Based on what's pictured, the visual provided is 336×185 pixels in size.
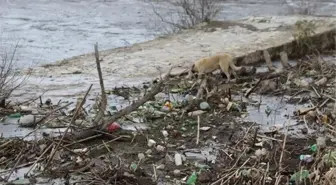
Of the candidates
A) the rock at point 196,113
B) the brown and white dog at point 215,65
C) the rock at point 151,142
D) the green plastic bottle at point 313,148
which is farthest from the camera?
the brown and white dog at point 215,65

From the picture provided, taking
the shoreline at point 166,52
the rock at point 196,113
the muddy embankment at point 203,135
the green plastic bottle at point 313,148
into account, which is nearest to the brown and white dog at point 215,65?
the muddy embankment at point 203,135

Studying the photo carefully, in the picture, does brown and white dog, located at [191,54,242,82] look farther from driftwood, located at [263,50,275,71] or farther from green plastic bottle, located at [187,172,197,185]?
green plastic bottle, located at [187,172,197,185]

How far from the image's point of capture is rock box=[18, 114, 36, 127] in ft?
16.9

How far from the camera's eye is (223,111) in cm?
559

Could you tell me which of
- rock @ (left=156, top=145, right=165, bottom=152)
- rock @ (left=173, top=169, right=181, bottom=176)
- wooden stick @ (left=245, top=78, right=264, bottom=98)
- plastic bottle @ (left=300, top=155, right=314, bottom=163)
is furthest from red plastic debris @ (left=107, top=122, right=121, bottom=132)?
wooden stick @ (left=245, top=78, right=264, bottom=98)

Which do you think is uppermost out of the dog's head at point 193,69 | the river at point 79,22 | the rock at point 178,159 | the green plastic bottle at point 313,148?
the dog's head at point 193,69

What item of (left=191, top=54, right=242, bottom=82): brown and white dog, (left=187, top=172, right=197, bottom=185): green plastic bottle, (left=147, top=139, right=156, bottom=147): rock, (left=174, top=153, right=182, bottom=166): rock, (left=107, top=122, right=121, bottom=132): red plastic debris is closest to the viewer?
(left=187, top=172, right=197, bottom=185): green plastic bottle

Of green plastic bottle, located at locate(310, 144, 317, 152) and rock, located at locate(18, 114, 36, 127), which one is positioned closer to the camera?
green plastic bottle, located at locate(310, 144, 317, 152)

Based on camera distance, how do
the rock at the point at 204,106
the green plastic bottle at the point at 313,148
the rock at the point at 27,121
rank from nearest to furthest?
the green plastic bottle at the point at 313,148, the rock at the point at 27,121, the rock at the point at 204,106

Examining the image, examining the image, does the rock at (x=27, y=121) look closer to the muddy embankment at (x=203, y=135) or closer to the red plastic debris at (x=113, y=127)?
the muddy embankment at (x=203, y=135)

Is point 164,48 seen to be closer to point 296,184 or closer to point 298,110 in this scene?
point 298,110

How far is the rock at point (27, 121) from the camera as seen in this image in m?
5.16

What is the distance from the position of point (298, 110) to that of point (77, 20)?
357 inches

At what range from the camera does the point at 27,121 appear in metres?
5.17
